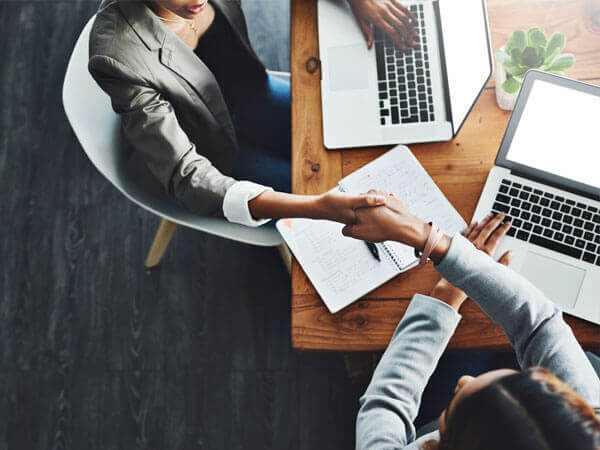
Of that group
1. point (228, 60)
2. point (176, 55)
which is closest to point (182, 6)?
point (176, 55)

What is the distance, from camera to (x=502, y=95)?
108cm

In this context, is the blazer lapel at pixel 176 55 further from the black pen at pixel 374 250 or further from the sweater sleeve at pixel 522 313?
the sweater sleeve at pixel 522 313

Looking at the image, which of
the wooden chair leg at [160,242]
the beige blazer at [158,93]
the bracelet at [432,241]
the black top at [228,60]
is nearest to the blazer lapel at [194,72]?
the beige blazer at [158,93]

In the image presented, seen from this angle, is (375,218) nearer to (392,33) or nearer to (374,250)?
(374,250)

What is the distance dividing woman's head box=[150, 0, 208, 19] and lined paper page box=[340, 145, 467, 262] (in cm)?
52

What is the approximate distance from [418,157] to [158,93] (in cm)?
62

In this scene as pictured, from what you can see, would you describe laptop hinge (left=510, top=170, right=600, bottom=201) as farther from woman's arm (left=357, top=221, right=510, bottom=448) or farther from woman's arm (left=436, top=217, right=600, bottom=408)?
woman's arm (left=357, top=221, right=510, bottom=448)

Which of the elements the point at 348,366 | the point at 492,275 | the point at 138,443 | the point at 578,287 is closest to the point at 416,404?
the point at 492,275

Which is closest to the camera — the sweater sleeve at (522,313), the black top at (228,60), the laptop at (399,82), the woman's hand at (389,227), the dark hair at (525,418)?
the dark hair at (525,418)

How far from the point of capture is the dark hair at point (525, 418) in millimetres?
617

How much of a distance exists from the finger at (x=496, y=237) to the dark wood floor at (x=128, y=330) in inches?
32.7

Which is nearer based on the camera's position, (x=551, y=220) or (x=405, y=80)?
(x=551, y=220)

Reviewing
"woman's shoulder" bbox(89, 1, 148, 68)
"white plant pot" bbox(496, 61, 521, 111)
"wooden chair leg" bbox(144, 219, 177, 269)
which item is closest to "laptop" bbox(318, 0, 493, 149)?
"white plant pot" bbox(496, 61, 521, 111)

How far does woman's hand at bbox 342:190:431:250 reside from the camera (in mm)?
984
